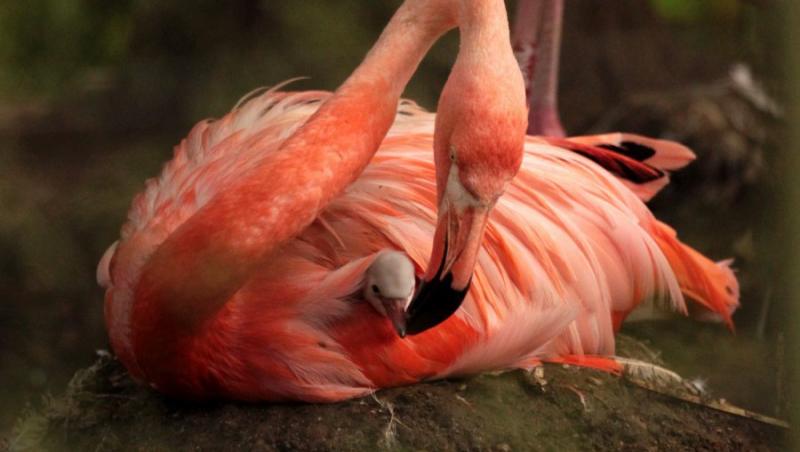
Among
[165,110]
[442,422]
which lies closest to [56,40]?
[165,110]

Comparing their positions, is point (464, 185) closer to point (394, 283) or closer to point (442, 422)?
point (394, 283)

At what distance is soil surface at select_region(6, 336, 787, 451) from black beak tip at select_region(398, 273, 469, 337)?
18 cm

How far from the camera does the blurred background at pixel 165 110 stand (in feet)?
3.77

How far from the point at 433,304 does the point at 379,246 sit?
24 centimetres

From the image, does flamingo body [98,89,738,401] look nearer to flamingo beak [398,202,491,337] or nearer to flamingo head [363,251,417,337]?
flamingo head [363,251,417,337]

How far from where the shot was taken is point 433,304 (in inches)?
57.6

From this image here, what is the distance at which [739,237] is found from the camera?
6.57 feet

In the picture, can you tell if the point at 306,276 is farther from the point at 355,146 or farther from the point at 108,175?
the point at 108,175

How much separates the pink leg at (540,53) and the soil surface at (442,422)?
25.8 inches

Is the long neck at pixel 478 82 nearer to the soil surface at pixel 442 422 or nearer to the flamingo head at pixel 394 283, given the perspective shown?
the flamingo head at pixel 394 283

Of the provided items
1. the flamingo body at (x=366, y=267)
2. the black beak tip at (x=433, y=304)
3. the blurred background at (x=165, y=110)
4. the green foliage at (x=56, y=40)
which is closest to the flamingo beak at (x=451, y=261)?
Answer: the black beak tip at (x=433, y=304)

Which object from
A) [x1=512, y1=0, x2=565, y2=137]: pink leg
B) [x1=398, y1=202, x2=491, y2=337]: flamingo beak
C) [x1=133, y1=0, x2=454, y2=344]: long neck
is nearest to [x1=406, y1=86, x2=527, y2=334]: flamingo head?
[x1=398, y1=202, x2=491, y2=337]: flamingo beak

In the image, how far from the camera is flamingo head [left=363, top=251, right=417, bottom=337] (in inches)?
60.2

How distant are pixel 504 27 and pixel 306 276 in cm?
50
